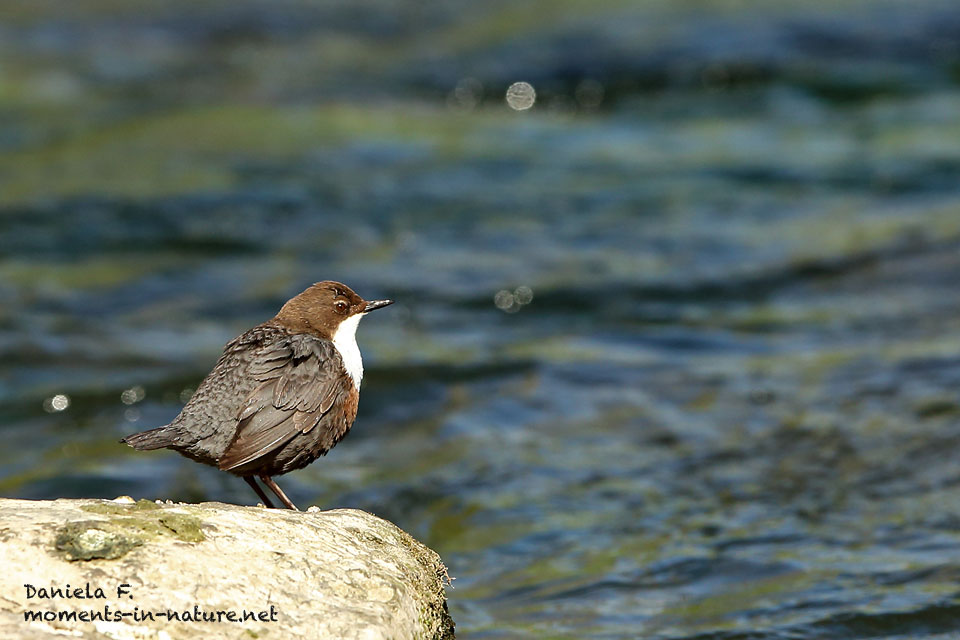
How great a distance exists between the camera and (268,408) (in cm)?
409

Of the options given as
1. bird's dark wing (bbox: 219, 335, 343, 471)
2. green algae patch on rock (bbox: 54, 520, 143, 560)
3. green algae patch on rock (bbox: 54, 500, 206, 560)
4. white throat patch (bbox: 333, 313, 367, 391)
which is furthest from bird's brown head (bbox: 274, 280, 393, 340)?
green algae patch on rock (bbox: 54, 520, 143, 560)

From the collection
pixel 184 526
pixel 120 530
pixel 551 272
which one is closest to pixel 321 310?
pixel 184 526

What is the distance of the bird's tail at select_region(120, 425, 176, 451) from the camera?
3812mm

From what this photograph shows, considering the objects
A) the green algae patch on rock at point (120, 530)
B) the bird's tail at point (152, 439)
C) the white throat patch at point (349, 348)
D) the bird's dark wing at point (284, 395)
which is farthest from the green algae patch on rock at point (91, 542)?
the white throat patch at point (349, 348)

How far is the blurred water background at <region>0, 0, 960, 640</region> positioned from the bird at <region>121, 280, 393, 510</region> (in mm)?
1172

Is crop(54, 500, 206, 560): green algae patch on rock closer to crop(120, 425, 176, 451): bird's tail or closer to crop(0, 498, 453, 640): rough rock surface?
crop(0, 498, 453, 640): rough rock surface

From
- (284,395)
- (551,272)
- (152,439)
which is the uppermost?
(551,272)

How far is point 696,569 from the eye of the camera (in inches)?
214

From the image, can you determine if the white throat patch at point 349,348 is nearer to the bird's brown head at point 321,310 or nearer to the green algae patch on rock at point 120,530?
the bird's brown head at point 321,310

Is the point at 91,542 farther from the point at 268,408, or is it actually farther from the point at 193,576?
the point at 268,408

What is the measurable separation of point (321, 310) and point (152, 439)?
92 centimetres

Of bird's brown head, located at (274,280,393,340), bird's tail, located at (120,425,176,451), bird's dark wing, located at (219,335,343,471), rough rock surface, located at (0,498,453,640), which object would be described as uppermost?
bird's brown head, located at (274,280,393,340)

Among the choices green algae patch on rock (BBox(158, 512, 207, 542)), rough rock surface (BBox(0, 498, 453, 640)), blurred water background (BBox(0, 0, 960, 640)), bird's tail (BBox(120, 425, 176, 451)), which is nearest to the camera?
rough rock surface (BBox(0, 498, 453, 640))

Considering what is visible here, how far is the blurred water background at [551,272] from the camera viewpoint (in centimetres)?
582
